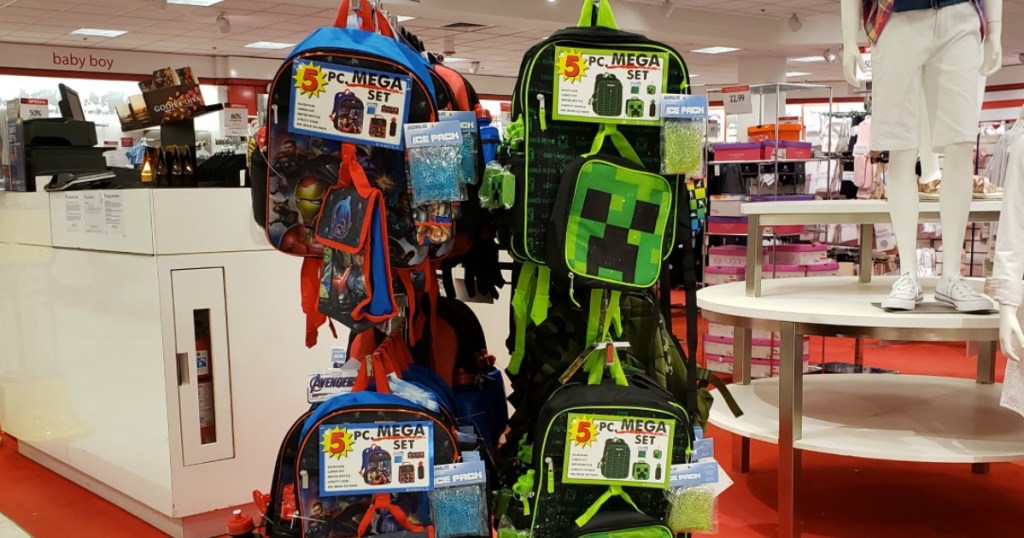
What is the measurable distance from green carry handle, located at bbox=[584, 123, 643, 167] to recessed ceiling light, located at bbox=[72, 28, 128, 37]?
1211 centimetres

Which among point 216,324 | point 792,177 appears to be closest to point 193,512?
point 216,324

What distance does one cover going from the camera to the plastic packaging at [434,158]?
1.65m

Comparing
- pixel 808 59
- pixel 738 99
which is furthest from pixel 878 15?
pixel 808 59

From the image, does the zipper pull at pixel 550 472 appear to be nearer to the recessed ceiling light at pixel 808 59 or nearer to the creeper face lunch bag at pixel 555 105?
the creeper face lunch bag at pixel 555 105

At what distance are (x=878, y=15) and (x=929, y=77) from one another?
257mm

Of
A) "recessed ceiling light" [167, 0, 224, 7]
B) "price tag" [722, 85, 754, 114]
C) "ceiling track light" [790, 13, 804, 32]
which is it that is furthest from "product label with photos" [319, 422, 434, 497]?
"ceiling track light" [790, 13, 804, 32]

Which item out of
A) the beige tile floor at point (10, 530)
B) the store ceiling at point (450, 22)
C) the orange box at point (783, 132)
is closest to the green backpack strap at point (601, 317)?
the beige tile floor at point (10, 530)

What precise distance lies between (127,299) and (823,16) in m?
11.6

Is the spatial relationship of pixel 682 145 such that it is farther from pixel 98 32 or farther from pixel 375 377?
pixel 98 32

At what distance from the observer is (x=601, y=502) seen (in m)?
1.76

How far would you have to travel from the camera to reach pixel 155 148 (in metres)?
3.21

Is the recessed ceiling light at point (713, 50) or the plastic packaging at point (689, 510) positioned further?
the recessed ceiling light at point (713, 50)

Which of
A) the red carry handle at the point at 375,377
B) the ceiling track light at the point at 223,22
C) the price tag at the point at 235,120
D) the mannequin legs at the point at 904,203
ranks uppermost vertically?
the ceiling track light at the point at 223,22

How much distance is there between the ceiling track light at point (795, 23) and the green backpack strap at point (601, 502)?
11.8 metres
